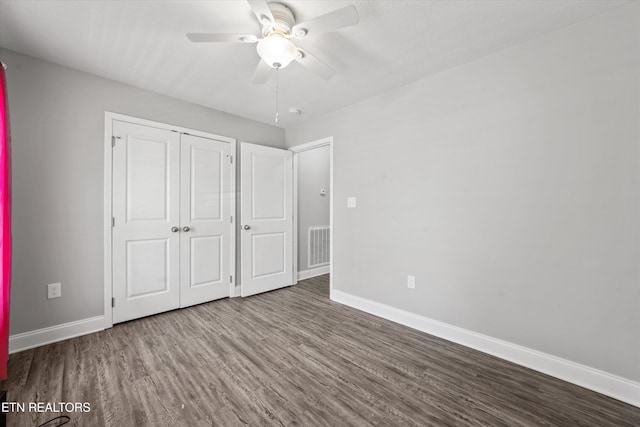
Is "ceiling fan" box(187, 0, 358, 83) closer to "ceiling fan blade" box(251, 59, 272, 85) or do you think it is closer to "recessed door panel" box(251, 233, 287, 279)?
"ceiling fan blade" box(251, 59, 272, 85)

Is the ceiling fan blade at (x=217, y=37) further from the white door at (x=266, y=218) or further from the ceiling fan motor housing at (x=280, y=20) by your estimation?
the white door at (x=266, y=218)

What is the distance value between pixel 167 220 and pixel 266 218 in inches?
48.6

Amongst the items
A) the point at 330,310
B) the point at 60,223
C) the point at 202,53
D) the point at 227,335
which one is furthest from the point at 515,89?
the point at 60,223

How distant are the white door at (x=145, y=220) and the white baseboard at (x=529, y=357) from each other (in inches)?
96.8

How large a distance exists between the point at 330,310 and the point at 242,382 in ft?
4.76

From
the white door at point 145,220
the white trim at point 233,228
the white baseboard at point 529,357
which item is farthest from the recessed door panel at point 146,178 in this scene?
the white baseboard at point 529,357

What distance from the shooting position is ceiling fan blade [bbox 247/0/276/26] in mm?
1372

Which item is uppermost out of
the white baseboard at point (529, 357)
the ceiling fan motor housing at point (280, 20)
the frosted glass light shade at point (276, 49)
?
the ceiling fan motor housing at point (280, 20)

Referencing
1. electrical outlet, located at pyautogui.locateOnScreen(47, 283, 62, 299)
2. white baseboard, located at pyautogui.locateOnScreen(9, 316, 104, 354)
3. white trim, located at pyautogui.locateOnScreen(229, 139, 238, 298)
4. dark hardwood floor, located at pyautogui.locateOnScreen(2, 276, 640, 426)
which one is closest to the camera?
dark hardwood floor, located at pyautogui.locateOnScreen(2, 276, 640, 426)

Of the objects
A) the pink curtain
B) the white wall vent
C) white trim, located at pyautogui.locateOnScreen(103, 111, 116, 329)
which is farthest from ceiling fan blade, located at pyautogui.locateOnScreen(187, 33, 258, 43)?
the white wall vent

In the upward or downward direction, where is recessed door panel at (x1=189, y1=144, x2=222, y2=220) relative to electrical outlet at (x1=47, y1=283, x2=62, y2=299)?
upward

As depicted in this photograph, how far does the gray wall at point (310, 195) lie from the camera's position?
14.5ft

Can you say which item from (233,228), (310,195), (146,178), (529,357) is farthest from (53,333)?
(529,357)

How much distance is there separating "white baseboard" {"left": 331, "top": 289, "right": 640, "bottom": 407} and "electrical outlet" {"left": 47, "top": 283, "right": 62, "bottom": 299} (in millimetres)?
3058
